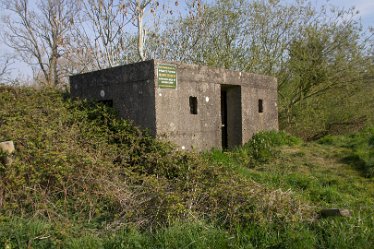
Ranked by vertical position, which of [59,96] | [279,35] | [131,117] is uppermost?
[279,35]

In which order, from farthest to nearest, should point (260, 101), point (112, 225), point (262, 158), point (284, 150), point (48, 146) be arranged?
point (260, 101), point (284, 150), point (262, 158), point (48, 146), point (112, 225)

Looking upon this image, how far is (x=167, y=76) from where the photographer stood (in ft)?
22.0

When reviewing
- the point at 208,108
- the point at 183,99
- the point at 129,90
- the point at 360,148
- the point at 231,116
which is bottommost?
the point at 360,148

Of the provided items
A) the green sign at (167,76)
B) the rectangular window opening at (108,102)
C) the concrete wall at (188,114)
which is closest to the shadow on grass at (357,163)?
the concrete wall at (188,114)

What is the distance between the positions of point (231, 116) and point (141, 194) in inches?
165

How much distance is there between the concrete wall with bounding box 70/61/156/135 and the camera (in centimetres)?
654

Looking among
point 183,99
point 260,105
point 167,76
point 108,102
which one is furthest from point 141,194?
point 260,105

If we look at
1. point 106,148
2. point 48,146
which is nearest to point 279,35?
point 106,148

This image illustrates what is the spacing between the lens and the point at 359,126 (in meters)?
14.4

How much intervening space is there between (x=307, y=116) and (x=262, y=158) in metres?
6.95

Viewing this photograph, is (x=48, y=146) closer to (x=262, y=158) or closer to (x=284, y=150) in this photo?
(x=262, y=158)

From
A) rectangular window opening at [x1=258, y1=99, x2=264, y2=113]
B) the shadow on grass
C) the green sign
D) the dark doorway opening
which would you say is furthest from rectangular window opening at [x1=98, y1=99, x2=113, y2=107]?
the shadow on grass

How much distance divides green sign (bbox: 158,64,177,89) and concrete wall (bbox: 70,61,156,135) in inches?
5.9

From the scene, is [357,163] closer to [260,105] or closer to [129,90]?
[260,105]
